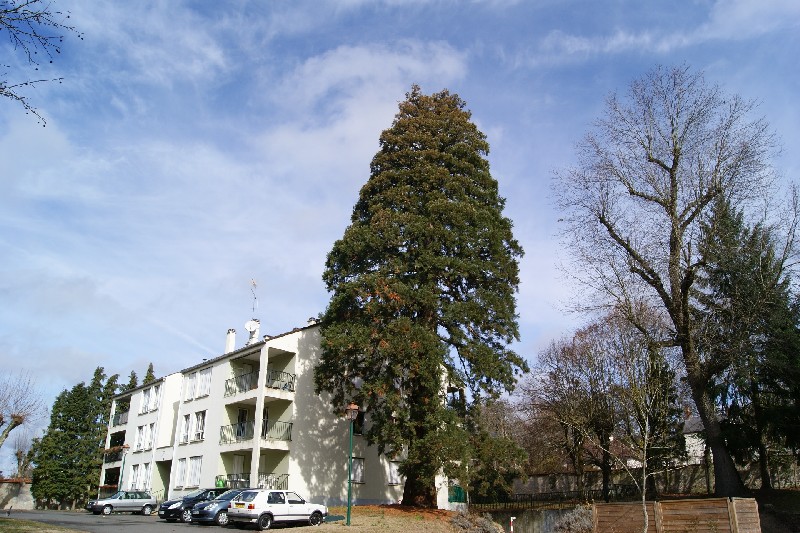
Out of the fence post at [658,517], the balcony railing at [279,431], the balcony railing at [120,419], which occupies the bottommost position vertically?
the fence post at [658,517]

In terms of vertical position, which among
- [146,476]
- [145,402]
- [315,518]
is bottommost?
[315,518]

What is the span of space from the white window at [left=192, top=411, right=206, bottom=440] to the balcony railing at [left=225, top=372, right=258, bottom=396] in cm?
347

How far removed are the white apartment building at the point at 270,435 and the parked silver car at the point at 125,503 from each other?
2.13 metres

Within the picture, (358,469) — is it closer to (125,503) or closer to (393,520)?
(393,520)

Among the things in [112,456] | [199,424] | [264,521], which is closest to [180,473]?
[199,424]

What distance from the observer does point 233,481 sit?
34844mm

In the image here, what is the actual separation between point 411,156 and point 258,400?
1501 cm

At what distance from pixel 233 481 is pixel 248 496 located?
1126cm

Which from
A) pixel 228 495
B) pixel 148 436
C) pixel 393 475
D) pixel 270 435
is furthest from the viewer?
pixel 148 436

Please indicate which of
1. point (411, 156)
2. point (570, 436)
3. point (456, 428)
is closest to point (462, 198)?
point (411, 156)

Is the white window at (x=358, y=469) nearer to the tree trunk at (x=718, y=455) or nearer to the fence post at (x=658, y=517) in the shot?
the tree trunk at (x=718, y=455)

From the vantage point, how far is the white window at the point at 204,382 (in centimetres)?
3983

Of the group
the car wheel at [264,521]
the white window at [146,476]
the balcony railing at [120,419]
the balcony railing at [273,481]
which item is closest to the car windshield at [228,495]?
the car wheel at [264,521]

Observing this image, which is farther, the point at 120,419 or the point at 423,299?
the point at 120,419
